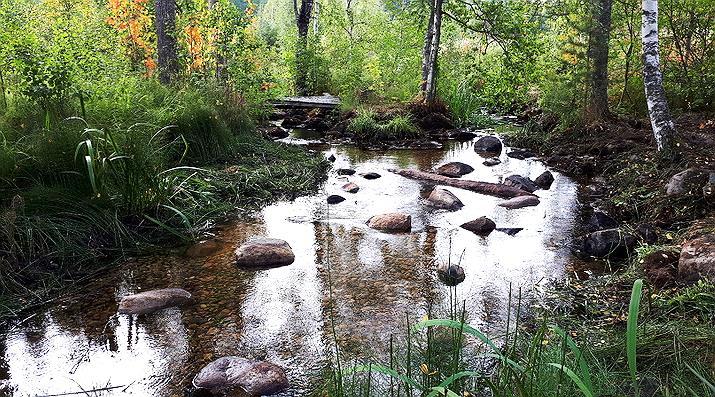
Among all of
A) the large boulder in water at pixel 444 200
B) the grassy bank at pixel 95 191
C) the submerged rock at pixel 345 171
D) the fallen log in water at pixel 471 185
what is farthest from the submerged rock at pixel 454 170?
the grassy bank at pixel 95 191

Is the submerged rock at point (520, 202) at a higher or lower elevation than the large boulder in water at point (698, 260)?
lower

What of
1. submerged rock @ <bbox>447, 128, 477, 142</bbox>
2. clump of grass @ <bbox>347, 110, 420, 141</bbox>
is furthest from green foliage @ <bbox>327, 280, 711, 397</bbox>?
submerged rock @ <bbox>447, 128, 477, 142</bbox>

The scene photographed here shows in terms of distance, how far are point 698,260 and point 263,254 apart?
314cm

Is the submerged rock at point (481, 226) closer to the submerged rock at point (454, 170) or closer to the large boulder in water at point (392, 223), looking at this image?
the large boulder in water at point (392, 223)

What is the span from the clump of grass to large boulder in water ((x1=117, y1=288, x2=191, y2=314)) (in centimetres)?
767

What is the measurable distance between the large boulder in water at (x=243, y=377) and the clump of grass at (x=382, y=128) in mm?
8524

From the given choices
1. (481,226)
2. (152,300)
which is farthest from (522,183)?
(152,300)

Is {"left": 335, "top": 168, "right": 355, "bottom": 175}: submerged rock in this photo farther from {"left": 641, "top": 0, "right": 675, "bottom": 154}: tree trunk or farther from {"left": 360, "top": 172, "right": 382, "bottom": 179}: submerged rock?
{"left": 641, "top": 0, "right": 675, "bottom": 154}: tree trunk

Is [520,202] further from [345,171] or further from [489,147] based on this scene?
[489,147]

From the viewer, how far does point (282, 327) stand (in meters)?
3.62

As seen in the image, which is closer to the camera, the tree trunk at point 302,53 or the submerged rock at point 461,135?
the submerged rock at point 461,135

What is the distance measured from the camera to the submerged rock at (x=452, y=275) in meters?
4.25

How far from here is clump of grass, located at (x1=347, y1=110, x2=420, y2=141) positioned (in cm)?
1127

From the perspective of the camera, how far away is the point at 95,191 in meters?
4.48
